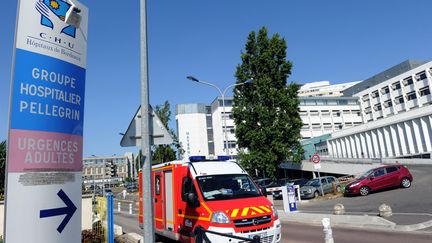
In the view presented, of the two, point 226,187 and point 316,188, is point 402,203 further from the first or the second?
point 226,187

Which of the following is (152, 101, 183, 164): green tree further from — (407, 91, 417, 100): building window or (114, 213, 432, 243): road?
(407, 91, 417, 100): building window

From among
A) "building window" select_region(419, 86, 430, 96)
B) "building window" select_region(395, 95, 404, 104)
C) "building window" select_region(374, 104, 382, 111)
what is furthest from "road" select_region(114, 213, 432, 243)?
"building window" select_region(374, 104, 382, 111)

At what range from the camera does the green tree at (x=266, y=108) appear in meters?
33.1

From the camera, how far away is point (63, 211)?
4.11 metres

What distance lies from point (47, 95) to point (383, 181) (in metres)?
22.3

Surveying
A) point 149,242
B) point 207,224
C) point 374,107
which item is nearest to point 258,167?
point 207,224

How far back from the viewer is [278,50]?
35281 mm

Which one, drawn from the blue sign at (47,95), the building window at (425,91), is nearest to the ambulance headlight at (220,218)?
the blue sign at (47,95)

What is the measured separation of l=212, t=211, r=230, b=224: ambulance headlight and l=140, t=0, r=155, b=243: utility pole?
2151 millimetres

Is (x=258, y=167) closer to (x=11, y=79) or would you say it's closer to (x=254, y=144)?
(x=254, y=144)

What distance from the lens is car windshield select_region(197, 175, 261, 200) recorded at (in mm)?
8742

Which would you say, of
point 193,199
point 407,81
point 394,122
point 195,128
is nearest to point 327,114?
point 407,81

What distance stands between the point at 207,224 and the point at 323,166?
3857 centimetres

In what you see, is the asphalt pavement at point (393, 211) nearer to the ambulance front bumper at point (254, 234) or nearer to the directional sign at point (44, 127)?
the ambulance front bumper at point (254, 234)
